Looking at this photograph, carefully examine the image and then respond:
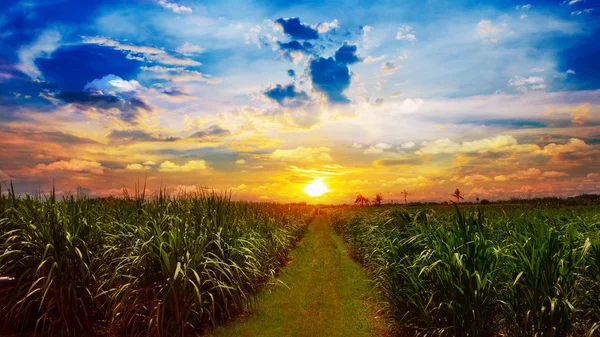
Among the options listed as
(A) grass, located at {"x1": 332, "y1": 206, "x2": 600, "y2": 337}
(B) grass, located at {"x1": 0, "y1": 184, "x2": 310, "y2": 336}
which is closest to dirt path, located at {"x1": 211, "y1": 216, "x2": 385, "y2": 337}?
(B) grass, located at {"x1": 0, "y1": 184, "x2": 310, "y2": 336}

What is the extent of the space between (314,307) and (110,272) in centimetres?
492

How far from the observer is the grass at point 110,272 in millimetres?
6988

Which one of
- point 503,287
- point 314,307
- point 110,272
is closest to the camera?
point 503,287

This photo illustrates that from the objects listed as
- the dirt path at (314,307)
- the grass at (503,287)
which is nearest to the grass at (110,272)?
the dirt path at (314,307)

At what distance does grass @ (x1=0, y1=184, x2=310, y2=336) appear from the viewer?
275 inches

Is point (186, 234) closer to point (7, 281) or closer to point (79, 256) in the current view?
point (79, 256)

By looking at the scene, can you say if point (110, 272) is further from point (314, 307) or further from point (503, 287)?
point (503, 287)

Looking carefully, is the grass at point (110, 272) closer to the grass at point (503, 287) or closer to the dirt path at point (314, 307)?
the dirt path at point (314, 307)

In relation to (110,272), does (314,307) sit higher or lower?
lower

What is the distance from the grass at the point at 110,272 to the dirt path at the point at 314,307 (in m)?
0.80

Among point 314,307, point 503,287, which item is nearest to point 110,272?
point 314,307

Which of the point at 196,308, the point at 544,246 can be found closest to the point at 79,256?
the point at 196,308

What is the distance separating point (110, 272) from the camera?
26.1 feet

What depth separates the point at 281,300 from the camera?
10758 mm
